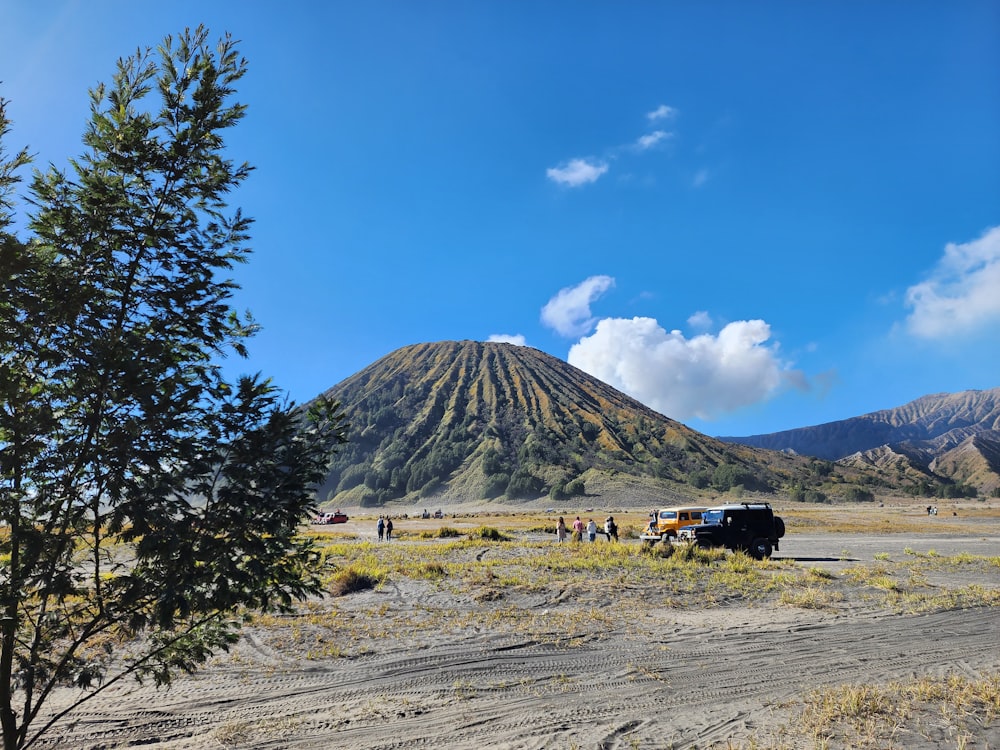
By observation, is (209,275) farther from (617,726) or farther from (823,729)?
(823,729)

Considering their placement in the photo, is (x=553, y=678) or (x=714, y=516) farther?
(x=714, y=516)

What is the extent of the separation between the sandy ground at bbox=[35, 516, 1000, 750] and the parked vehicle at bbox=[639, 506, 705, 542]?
A: 1480 centimetres

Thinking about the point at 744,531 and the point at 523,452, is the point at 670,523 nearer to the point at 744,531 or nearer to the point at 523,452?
the point at 744,531

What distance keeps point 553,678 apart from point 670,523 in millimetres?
23263

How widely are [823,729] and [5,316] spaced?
9345mm

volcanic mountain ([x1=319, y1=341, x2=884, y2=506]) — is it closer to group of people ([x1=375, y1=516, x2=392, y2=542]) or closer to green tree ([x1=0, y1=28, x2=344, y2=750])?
group of people ([x1=375, y1=516, x2=392, y2=542])

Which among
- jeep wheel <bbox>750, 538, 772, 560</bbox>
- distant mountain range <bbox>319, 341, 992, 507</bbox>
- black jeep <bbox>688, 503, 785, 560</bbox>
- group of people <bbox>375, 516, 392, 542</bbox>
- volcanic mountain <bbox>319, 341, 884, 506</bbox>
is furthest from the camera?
volcanic mountain <bbox>319, 341, 884, 506</bbox>

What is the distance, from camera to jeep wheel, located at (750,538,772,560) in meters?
25.2

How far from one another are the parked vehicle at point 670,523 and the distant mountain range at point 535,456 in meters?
73.3

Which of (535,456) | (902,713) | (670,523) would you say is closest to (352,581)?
(902,713)

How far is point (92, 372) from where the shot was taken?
3.82m

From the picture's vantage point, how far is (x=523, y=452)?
13912 centimetres

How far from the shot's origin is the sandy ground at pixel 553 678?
23.6 feet

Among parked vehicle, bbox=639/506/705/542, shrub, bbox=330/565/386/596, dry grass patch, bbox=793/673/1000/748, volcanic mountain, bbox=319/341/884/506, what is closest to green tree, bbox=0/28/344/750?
dry grass patch, bbox=793/673/1000/748
